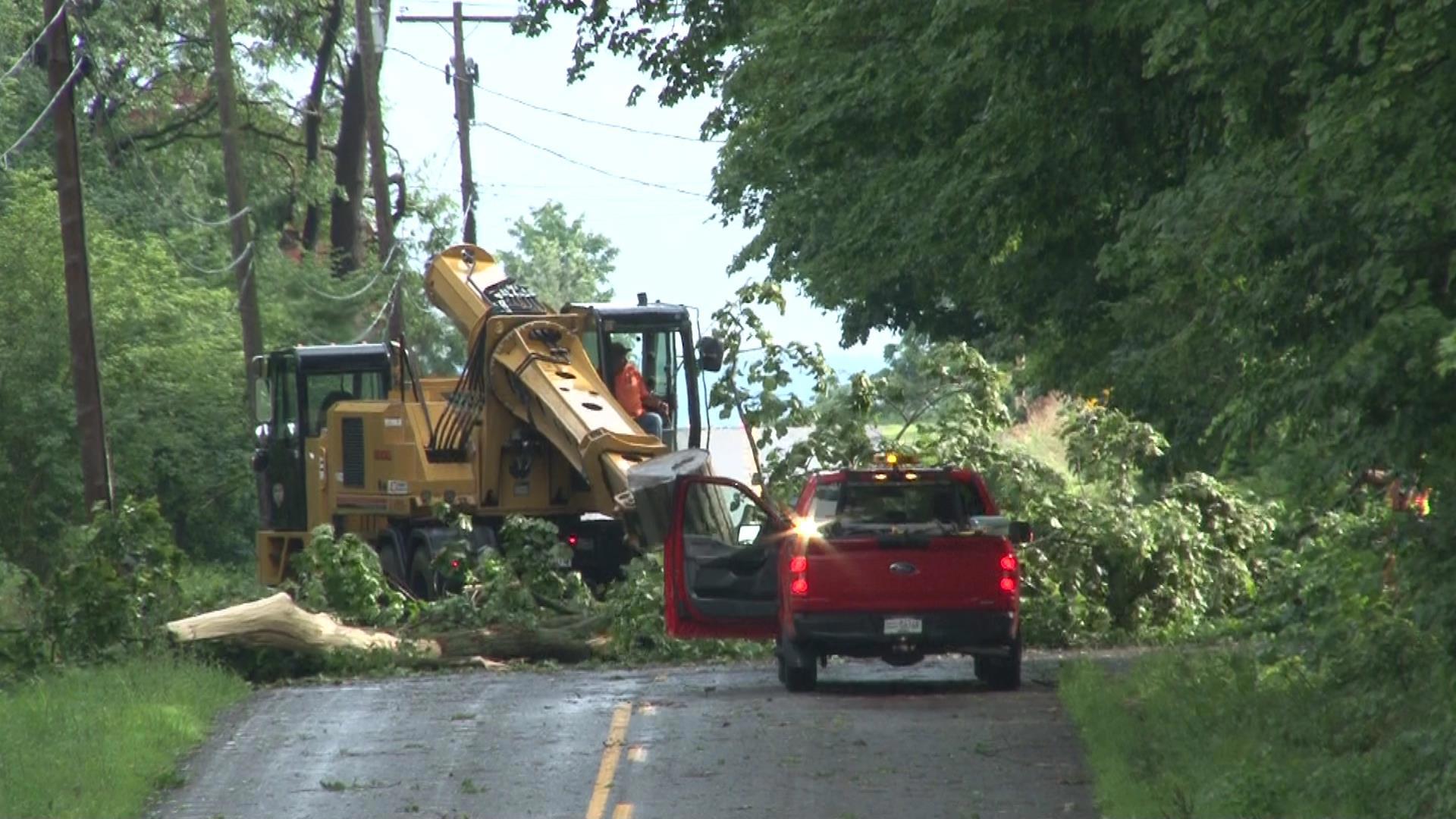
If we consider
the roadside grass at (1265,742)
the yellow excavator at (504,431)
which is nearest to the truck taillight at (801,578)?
the roadside grass at (1265,742)

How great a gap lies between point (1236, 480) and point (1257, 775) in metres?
17.2

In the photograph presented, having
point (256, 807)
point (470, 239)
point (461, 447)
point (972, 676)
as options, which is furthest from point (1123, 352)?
point (470, 239)

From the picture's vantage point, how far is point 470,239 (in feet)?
161

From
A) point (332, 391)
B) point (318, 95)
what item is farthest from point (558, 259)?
point (332, 391)

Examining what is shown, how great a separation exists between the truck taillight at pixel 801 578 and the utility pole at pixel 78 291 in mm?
12273

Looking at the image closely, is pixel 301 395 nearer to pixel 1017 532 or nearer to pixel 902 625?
pixel 902 625

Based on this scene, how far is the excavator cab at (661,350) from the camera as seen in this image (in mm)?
26609

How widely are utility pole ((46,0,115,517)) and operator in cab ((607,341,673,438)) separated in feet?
20.4

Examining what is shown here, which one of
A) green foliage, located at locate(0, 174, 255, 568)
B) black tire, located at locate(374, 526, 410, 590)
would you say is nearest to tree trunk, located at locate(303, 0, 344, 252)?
green foliage, located at locate(0, 174, 255, 568)

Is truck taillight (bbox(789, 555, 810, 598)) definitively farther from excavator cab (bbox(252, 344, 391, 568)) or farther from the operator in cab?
excavator cab (bbox(252, 344, 391, 568))

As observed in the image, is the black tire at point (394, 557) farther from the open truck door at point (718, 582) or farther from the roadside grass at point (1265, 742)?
the roadside grass at point (1265, 742)

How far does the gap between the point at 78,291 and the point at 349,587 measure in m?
6.37

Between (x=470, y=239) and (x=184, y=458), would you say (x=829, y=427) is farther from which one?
(x=470, y=239)

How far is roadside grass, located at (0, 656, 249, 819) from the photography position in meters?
13.7
